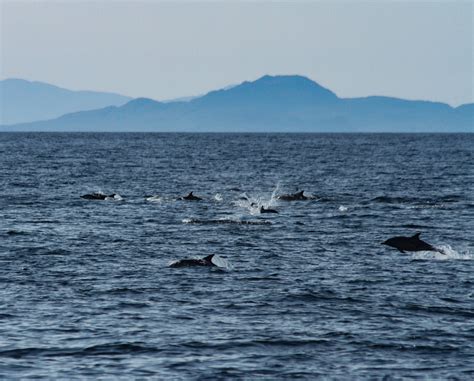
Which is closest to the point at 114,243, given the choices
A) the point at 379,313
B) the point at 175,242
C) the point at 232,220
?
the point at 175,242

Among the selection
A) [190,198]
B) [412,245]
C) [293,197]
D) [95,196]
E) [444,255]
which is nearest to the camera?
[444,255]

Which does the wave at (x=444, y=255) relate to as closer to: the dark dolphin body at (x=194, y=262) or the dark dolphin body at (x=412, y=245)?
the dark dolphin body at (x=412, y=245)

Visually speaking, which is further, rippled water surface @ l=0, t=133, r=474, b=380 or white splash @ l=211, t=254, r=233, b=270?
white splash @ l=211, t=254, r=233, b=270

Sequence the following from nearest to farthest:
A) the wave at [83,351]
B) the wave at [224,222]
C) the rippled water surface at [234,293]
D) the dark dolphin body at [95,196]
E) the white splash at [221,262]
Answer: the rippled water surface at [234,293] < the wave at [83,351] < the white splash at [221,262] < the wave at [224,222] < the dark dolphin body at [95,196]

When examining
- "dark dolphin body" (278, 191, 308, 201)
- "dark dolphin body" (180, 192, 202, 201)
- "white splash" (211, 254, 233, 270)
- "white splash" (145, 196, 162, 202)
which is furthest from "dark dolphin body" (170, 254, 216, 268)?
"dark dolphin body" (278, 191, 308, 201)

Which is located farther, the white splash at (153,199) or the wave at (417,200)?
the white splash at (153,199)

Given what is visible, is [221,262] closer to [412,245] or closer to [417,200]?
[412,245]

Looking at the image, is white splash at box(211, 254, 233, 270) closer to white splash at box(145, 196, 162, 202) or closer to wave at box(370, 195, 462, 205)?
white splash at box(145, 196, 162, 202)

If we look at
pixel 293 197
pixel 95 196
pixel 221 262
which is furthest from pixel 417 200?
pixel 221 262

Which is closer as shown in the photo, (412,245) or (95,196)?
(412,245)

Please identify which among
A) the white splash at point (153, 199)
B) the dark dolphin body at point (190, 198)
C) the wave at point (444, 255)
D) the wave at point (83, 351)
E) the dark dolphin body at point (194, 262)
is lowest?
the white splash at point (153, 199)

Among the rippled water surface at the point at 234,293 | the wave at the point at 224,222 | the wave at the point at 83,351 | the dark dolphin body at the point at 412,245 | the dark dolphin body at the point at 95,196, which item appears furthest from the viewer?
the dark dolphin body at the point at 95,196

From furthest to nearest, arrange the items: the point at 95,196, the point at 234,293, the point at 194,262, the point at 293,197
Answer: the point at 293,197
the point at 95,196
the point at 194,262
the point at 234,293

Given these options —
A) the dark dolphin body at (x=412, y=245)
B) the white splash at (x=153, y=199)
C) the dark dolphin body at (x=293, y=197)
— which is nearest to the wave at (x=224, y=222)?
the dark dolphin body at (x=412, y=245)
